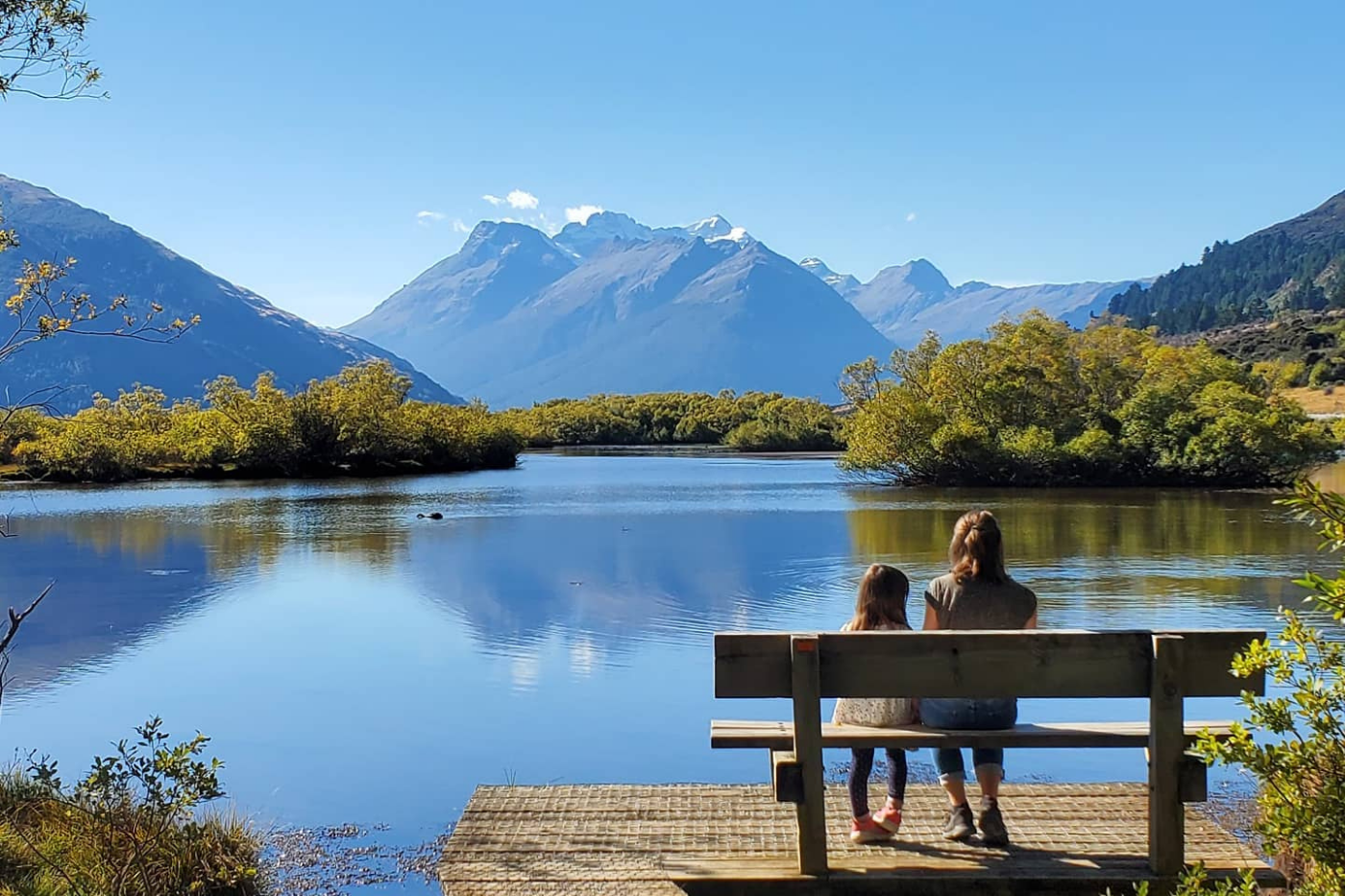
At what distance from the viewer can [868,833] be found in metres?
5.68

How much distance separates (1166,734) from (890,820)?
4.88ft

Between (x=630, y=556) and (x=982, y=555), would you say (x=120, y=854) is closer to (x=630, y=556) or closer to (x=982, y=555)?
(x=982, y=555)

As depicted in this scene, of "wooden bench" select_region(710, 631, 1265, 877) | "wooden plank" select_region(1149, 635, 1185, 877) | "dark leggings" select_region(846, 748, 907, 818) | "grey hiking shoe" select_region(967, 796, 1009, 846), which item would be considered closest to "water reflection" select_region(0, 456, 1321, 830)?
"dark leggings" select_region(846, 748, 907, 818)

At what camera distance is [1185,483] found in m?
47.2

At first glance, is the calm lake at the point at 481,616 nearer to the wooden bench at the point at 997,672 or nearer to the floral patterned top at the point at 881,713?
the floral patterned top at the point at 881,713

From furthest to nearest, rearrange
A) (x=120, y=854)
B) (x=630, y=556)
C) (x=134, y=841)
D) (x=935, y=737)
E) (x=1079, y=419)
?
1. (x=1079, y=419)
2. (x=630, y=556)
3. (x=120, y=854)
4. (x=935, y=737)
5. (x=134, y=841)

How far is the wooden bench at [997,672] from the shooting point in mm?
4699

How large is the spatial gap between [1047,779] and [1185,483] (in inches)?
1677

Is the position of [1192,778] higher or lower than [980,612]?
lower

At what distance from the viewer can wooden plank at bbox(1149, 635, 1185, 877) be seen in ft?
15.4

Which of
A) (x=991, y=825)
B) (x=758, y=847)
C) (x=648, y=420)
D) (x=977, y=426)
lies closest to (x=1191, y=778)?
(x=991, y=825)

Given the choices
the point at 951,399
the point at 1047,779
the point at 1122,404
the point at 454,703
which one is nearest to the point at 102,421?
the point at 951,399

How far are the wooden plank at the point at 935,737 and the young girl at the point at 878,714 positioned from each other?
16 centimetres

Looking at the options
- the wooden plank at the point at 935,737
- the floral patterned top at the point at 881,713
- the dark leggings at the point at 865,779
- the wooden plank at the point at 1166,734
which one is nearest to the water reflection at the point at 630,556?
the dark leggings at the point at 865,779
